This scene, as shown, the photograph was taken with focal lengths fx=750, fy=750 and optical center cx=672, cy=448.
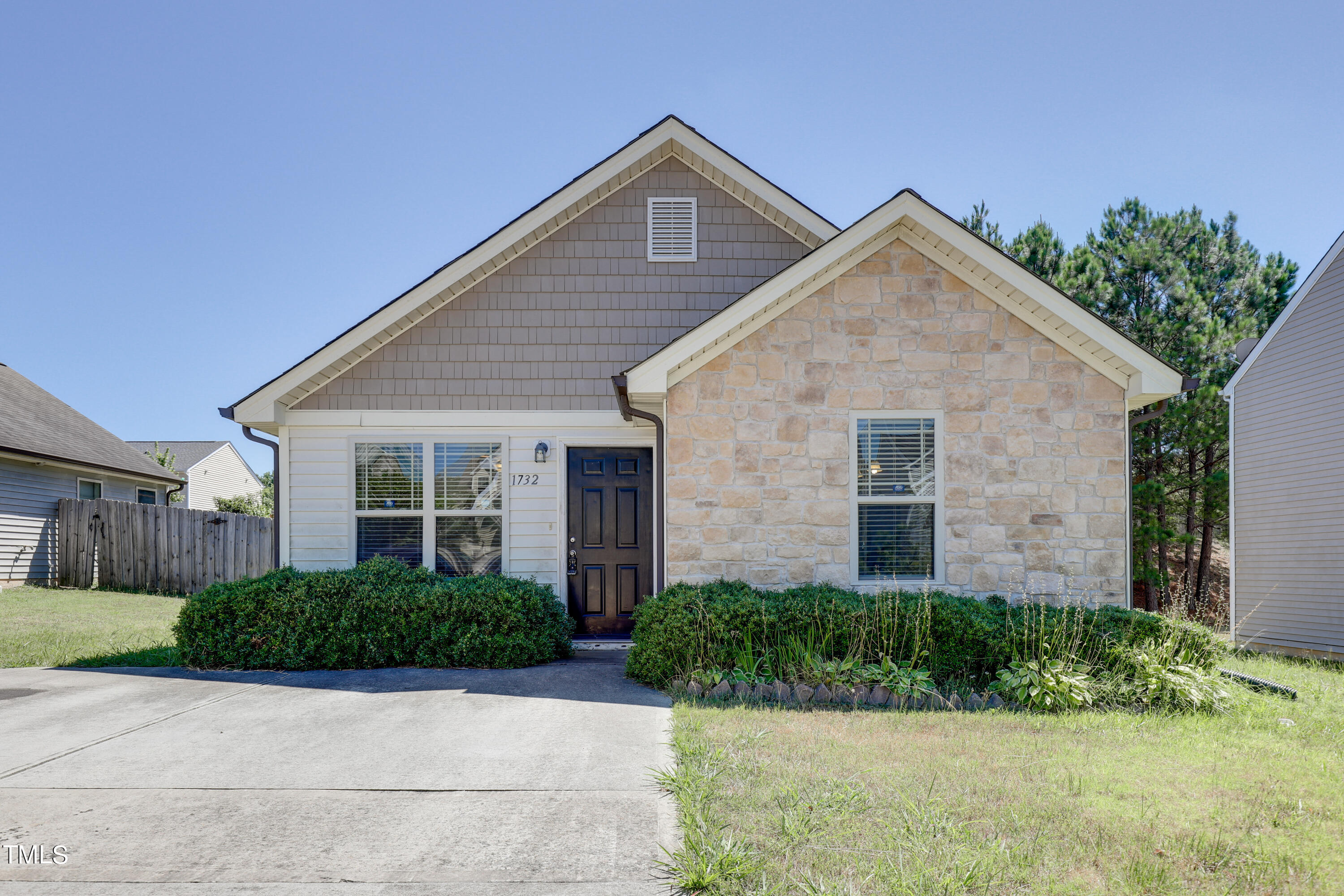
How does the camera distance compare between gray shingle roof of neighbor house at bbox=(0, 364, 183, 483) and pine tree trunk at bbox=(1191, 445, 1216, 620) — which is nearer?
gray shingle roof of neighbor house at bbox=(0, 364, 183, 483)

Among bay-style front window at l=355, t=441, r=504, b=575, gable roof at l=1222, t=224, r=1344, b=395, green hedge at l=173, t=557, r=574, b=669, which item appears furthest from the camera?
gable roof at l=1222, t=224, r=1344, b=395

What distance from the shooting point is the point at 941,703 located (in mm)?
5922

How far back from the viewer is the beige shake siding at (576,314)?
29.6 feet

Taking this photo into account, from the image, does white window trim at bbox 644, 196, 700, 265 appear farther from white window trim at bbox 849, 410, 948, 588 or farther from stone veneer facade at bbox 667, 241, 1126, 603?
white window trim at bbox 849, 410, 948, 588

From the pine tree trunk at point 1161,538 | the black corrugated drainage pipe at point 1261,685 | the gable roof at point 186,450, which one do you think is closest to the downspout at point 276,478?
the black corrugated drainage pipe at point 1261,685

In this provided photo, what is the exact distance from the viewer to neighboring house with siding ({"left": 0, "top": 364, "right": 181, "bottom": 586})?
15.7 meters

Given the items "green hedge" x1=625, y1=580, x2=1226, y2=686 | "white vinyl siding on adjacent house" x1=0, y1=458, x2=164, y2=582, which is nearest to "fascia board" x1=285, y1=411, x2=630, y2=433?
"green hedge" x1=625, y1=580, x2=1226, y2=686

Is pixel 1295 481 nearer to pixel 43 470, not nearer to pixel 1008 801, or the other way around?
pixel 1008 801

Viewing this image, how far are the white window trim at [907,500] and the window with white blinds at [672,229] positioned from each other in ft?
11.2

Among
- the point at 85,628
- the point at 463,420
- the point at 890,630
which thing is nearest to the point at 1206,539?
the point at 890,630

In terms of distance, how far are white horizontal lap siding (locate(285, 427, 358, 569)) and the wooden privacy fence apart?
8941 millimetres

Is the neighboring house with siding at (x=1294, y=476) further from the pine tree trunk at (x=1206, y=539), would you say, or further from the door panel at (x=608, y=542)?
the door panel at (x=608, y=542)

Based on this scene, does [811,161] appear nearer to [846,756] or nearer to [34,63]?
[846,756]

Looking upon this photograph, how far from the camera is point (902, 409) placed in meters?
7.33
